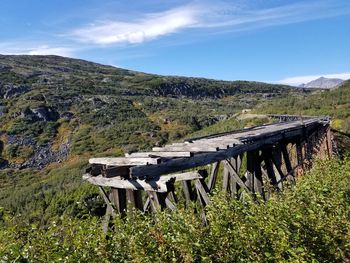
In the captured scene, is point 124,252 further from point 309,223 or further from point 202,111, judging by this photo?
point 202,111

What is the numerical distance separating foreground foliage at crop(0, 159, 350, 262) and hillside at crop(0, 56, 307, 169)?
45.7m

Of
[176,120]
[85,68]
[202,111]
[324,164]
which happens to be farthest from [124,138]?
[85,68]

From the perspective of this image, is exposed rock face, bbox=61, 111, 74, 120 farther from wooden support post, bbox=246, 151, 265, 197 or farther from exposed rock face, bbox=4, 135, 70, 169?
wooden support post, bbox=246, 151, 265, 197

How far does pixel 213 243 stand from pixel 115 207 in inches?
89.4

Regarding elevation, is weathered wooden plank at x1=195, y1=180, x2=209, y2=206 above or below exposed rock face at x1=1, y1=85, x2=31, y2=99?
below

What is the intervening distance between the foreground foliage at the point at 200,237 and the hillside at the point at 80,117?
150 ft

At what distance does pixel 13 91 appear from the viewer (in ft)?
286

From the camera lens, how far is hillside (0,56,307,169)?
5916 centimetres

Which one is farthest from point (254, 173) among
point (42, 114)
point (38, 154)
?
point (42, 114)

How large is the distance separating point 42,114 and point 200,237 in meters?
72.6

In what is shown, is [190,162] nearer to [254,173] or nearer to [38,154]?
[254,173]

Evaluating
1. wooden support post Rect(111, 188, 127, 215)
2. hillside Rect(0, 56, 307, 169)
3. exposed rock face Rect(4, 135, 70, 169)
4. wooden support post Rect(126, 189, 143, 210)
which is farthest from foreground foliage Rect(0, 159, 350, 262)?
exposed rock face Rect(4, 135, 70, 169)

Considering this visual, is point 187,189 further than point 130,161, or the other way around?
point 187,189

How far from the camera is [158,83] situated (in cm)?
11769
